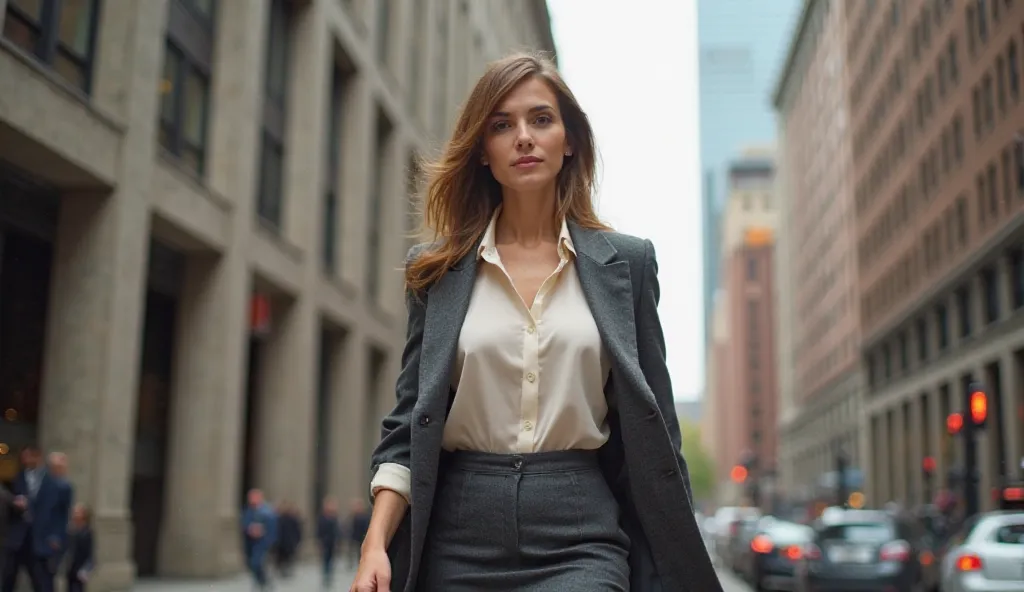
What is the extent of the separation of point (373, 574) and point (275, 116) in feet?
83.6

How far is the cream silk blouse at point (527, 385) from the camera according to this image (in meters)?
2.49

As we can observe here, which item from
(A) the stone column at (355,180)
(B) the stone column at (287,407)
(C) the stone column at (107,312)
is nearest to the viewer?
(C) the stone column at (107,312)

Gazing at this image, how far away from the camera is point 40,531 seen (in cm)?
1209

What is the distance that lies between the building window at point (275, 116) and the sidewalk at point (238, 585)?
25.7 feet

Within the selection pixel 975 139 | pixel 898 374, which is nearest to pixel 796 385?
pixel 898 374

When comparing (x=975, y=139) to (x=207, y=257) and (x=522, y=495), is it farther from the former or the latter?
(x=522, y=495)

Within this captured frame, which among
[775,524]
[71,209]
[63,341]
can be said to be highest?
[71,209]

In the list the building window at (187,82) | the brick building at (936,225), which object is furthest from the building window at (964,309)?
the building window at (187,82)

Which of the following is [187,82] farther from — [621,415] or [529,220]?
[621,415]

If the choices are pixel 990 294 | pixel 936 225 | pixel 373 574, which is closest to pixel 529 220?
pixel 373 574

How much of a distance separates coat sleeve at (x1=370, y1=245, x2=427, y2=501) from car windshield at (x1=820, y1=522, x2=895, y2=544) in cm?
1639

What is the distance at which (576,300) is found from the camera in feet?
8.64

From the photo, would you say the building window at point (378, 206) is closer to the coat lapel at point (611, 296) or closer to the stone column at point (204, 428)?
the stone column at point (204, 428)

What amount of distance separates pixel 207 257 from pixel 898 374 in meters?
44.8
